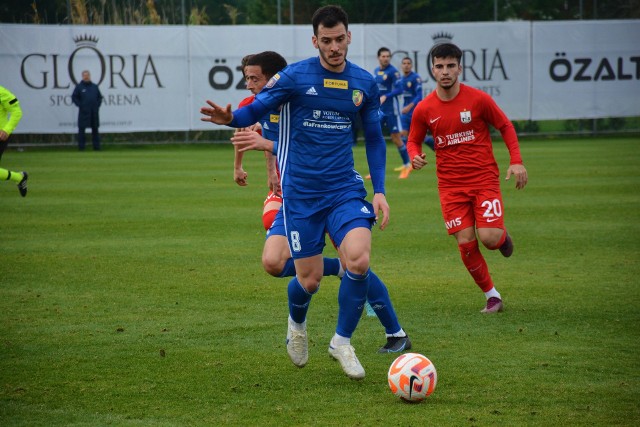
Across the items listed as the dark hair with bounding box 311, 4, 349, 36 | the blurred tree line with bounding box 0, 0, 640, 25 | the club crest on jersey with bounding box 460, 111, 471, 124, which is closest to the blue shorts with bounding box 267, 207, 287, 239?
the dark hair with bounding box 311, 4, 349, 36

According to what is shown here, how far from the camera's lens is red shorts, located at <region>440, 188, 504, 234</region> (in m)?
8.09

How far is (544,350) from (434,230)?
6430 millimetres

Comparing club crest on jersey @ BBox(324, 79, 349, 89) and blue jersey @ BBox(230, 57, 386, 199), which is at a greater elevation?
club crest on jersey @ BBox(324, 79, 349, 89)

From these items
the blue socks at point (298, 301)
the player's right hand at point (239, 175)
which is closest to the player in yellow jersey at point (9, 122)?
the player's right hand at point (239, 175)

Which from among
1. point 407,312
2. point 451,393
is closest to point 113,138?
point 407,312

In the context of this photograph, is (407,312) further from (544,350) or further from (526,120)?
(526,120)

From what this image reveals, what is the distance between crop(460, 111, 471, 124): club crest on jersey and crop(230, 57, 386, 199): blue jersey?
212 cm

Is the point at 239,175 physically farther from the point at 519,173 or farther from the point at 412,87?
the point at 412,87

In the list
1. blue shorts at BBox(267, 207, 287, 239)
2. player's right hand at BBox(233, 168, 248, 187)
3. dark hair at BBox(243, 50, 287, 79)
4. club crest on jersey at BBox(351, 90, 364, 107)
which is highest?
dark hair at BBox(243, 50, 287, 79)

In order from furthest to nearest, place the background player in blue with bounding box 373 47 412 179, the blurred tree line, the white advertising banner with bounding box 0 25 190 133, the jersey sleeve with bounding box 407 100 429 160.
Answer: the blurred tree line < the white advertising banner with bounding box 0 25 190 133 < the background player in blue with bounding box 373 47 412 179 < the jersey sleeve with bounding box 407 100 429 160

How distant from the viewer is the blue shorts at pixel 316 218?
610 cm

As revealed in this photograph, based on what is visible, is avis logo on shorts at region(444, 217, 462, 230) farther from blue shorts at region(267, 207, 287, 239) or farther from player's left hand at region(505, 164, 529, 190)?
blue shorts at region(267, 207, 287, 239)

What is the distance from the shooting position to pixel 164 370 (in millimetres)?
6121

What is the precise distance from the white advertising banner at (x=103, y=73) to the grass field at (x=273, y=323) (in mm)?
15162
